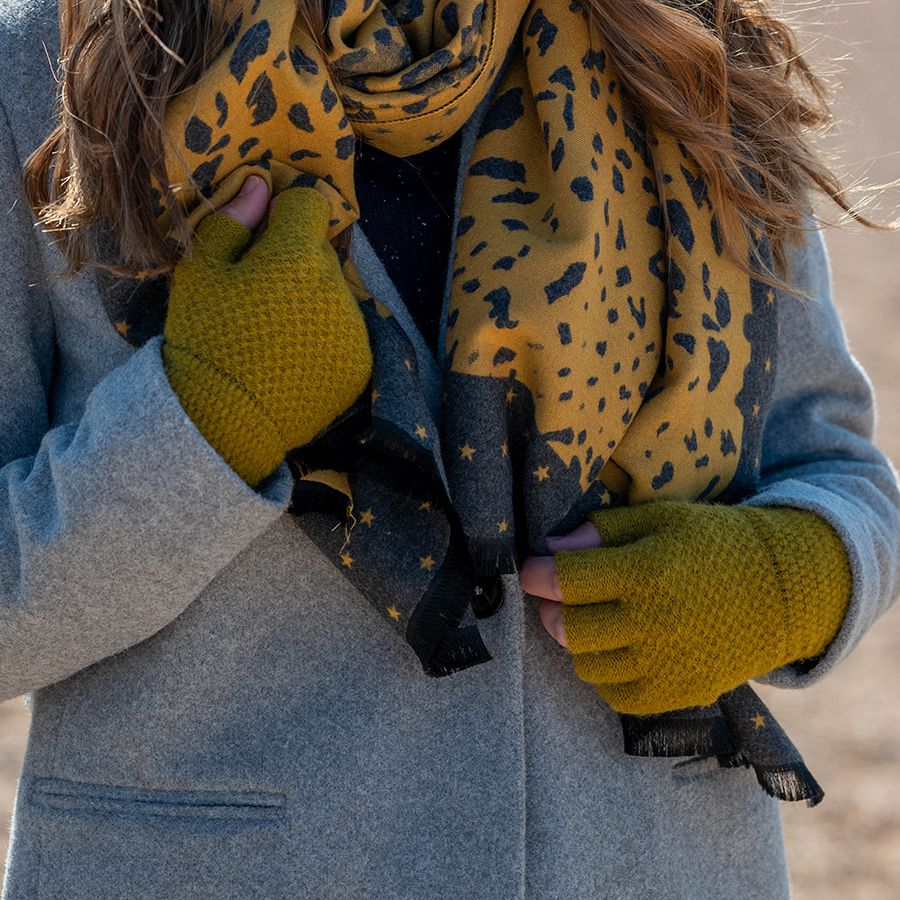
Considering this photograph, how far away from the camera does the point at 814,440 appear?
159cm

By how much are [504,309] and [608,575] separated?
0.28 m

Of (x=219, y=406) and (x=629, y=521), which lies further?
(x=629, y=521)

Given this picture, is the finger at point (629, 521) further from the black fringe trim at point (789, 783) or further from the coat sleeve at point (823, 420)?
the black fringe trim at point (789, 783)

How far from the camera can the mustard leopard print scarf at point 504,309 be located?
117cm

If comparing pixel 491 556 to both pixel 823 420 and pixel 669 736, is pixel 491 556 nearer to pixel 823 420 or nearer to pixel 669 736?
pixel 669 736

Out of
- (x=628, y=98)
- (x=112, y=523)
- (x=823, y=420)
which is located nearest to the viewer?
(x=112, y=523)

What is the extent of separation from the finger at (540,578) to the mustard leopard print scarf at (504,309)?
0.03 meters

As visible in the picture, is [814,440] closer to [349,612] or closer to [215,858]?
[349,612]

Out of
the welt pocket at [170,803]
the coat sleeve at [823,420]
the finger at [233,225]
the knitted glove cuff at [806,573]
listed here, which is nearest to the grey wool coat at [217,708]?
the welt pocket at [170,803]

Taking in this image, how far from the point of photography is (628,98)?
1391 mm

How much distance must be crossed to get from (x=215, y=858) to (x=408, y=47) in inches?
31.7

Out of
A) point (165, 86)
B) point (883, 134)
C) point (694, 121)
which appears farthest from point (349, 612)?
point (883, 134)

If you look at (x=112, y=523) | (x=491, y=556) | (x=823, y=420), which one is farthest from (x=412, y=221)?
(x=823, y=420)

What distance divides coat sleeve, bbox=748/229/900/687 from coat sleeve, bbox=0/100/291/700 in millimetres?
661
